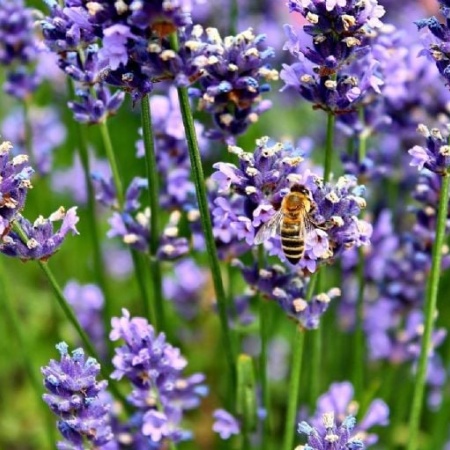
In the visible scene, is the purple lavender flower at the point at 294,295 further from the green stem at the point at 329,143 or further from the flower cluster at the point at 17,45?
the flower cluster at the point at 17,45

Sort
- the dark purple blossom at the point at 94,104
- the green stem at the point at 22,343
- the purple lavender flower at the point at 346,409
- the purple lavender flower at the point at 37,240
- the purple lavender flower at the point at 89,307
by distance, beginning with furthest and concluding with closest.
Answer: the purple lavender flower at the point at 89,307 → the green stem at the point at 22,343 → the purple lavender flower at the point at 346,409 → the dark purple blossom at the point at 94,104 → the purple lavender flower at the point at 37,240

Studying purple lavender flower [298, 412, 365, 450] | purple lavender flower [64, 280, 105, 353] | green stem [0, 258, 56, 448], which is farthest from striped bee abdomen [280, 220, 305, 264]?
purple lavender flower [64, 280, 105, 353]

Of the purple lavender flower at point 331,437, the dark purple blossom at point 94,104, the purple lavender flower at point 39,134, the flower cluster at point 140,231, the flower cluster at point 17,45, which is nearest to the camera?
the purple lavender flower at point 331,437

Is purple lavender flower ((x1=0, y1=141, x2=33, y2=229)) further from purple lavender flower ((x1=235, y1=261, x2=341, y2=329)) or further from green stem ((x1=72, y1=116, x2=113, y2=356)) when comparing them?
green stem ((x1=72, y1=116, x2=113, y2=356))

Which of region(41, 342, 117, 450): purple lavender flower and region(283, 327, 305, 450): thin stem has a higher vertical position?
region(283, 327, 305, 450): thin stem

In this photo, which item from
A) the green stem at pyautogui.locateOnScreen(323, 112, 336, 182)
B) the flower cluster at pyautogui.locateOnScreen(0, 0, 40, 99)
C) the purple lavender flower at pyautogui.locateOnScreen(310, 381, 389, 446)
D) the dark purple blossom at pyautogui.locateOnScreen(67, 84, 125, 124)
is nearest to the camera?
the green stem at pyautogui.locateOnScreen(323, 112, 336, 182)

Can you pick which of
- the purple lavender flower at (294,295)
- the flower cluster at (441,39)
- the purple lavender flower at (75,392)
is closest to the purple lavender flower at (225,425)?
the purple lavender flower at (294,295)

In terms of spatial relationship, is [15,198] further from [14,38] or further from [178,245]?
[14,38]

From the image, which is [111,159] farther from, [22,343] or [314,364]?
[314,364]
